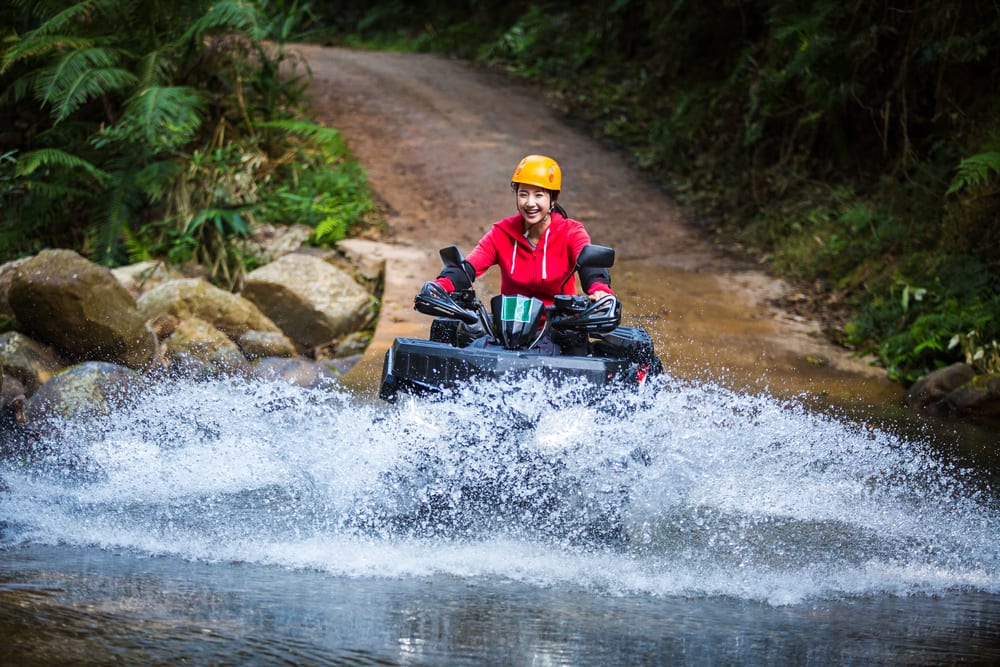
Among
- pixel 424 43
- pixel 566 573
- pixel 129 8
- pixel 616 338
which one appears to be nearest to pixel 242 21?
pixel 129 8

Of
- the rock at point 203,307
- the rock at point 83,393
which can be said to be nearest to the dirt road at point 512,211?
the rock at point 203,307

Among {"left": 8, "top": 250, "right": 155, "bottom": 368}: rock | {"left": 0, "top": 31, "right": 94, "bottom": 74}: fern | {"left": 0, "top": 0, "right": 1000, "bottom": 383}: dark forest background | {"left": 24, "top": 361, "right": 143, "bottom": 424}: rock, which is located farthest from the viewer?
{"left": 0, "top": 31, "right": 94, "bottom": 74}: fern

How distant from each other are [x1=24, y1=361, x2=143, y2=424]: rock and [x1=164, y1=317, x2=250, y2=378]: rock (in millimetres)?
690

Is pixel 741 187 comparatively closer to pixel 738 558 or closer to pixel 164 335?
pixel 164 335

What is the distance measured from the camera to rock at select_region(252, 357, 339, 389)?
29.2 ft

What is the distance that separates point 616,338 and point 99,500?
9.87 ft

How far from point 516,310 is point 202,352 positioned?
15.2ft

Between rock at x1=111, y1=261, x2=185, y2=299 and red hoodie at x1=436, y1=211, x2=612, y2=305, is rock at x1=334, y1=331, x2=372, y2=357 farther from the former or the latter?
red hoodie at x1=436, y1=211, x2=612, y2=305

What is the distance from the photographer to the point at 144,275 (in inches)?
435

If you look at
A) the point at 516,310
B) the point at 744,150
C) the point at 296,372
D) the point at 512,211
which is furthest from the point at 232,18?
the point at 516,310

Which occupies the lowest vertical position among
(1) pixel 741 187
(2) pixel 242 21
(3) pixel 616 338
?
(3) pixel 616 338

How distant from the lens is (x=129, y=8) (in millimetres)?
12141

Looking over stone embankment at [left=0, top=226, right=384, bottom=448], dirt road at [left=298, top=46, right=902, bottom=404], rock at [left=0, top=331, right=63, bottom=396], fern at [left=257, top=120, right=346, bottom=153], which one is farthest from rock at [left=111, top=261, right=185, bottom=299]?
fern at [left=257, top=120, right=346, bottom=153]

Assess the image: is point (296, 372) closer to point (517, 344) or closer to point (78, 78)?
point (517, 344)
